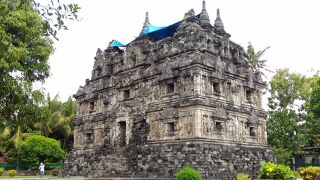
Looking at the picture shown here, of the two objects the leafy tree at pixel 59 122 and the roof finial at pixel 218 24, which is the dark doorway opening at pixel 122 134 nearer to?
the roof finial at pixel 218 24

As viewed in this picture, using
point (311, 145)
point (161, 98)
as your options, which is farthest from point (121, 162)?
point (311, 145)

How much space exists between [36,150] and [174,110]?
748 inches

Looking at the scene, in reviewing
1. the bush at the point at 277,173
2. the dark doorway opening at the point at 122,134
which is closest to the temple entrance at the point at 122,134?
the dark doorway opening at the point at 122,134

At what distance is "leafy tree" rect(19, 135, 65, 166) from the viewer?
33938 mm

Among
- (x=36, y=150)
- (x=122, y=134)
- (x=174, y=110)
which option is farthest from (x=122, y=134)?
(x=36, y=150)

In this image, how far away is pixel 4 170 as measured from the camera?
35219 millimetres

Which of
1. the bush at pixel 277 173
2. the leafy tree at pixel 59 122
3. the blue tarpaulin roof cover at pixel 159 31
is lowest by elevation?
the bush at pixel 277 173

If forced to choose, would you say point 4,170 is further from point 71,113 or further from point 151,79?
point 151,79

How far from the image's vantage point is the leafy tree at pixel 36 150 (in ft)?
111

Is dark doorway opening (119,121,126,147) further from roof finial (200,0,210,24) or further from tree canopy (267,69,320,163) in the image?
tree canopy (267,69,320,163)

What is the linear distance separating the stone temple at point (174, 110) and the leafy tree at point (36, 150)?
8541 millimetres

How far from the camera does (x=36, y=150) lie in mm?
33812

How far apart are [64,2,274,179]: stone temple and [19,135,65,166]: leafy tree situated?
8541mm

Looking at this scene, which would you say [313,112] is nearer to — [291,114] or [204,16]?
[291,114]
